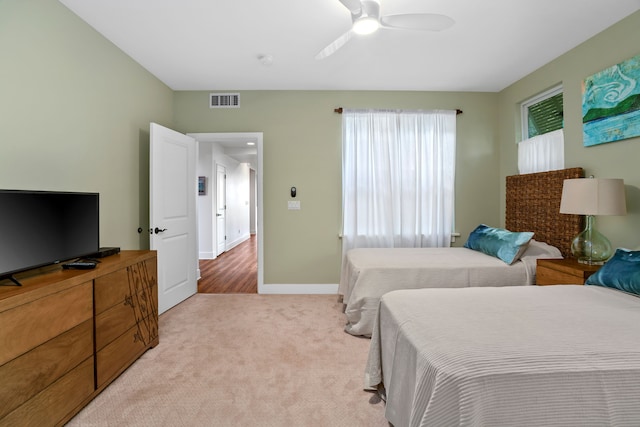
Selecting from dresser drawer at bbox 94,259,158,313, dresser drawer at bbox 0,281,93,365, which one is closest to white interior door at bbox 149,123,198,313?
dresser drawer at bbox 94,259,158,313

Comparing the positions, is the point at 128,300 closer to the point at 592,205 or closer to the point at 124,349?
the point at 124,349

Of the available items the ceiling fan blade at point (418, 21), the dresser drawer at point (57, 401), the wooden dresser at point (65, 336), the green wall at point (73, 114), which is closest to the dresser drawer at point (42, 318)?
the wooden dresser at point (65, 336)

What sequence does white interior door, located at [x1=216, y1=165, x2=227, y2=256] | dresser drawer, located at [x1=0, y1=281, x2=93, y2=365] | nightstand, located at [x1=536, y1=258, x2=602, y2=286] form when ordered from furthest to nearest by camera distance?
1. white interior door, located at [x1=216, y1=165, x2=227, y2=256]
2. nightstand, located at [x1=536, y1=258, x2=602, y2=286]
3. dresser drawer, located at [x1=0, y1=281, x2=93, y2=365]

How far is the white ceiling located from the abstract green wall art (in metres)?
0.41

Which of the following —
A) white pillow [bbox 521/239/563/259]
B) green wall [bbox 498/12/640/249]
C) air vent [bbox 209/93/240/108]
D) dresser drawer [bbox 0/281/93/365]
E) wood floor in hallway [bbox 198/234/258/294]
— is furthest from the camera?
wood floor in hallway [bbox 198/234/258/294]

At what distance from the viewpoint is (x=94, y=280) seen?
190 cm

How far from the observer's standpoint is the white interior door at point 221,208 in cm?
693

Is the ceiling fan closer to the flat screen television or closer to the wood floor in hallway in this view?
the flat screen television

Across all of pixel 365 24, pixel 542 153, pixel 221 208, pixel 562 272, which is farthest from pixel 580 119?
pixel 221 208

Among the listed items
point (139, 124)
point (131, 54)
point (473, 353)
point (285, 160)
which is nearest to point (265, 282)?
point (285, 160)

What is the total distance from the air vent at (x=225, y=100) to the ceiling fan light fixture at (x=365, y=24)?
2233 millimetres

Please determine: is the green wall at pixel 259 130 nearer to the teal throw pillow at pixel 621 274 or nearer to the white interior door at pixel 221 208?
the teal throw pillow at pixel 621 274

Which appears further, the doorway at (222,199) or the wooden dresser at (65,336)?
the doorway at (222,199)

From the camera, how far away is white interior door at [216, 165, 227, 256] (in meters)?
6.93
